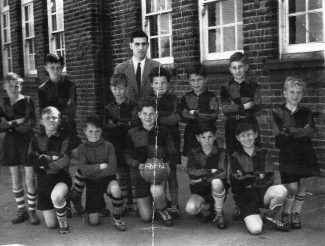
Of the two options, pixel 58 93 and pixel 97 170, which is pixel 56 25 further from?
pixel 97 170

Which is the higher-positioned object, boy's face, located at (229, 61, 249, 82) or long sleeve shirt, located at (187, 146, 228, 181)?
boy's face, located at (229, 61, 249, 82)

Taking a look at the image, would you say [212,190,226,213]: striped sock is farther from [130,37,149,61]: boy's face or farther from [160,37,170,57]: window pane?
[160,37,170,57]: window pane

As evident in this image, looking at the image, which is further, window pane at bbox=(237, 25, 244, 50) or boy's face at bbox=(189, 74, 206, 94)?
window pane at bbox=(237, 25, 244, 50)

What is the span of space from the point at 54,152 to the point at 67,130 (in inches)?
25.1

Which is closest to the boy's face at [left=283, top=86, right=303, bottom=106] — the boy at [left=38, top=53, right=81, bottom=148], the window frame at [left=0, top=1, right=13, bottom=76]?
the boy at [left=38, top=53, right=81, bottom=148]

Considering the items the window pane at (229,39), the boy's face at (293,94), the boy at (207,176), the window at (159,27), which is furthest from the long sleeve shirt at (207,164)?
the window at (159,27)

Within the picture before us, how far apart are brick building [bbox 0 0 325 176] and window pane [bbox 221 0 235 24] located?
1 centimetres

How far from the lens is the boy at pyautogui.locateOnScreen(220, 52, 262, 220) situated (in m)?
5.52

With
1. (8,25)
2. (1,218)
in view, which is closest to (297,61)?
(1,218)

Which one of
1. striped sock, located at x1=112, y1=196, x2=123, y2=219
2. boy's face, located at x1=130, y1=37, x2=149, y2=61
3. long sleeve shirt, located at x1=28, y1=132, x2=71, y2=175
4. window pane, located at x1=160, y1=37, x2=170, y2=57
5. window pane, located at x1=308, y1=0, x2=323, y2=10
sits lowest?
striped sock, located at x1=112, y1=196, x2=123, y2=219

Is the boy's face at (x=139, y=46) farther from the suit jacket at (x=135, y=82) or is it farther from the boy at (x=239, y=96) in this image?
the boy at (x=239, y=96)

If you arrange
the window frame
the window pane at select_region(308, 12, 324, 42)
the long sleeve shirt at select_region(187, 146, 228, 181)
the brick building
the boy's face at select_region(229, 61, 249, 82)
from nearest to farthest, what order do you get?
the long sleeve shirt at select_region(187, 146, 228, 181) → the boy's face at select_region(229, 61, 249, 82) → the window pane at select_region(308, 12, 324, 42) → the brick building → the window frame

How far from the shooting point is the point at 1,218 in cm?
609

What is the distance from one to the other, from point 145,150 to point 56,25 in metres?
7.21
